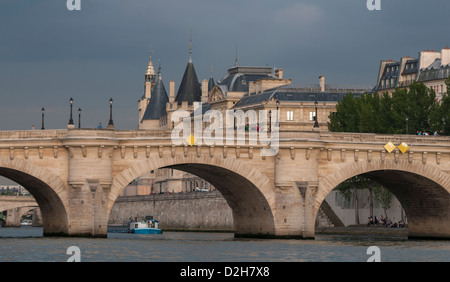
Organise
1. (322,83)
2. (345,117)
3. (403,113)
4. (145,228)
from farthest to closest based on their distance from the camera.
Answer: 1. (322,83)
2. (145,228)
3. (345,117)
4. (403,113)

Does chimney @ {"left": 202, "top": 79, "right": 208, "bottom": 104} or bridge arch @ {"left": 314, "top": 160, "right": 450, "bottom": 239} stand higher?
chimney @ {"left": 202, "top": 79, "right": 208, "bottom": 104}

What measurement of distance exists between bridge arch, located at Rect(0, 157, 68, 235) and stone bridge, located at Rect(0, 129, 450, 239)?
2.6 inches

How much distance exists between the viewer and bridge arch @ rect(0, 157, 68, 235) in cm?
7812

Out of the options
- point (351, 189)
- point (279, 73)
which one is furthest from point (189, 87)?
point (351, 189)

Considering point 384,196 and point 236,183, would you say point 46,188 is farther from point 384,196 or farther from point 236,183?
point 384,196

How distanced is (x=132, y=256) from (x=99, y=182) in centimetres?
1556

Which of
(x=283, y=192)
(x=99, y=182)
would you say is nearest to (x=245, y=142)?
(x=283, y=192)

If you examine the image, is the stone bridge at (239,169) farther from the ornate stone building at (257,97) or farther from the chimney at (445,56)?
the chimney at (445,56)

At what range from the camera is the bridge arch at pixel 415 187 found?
86312mm

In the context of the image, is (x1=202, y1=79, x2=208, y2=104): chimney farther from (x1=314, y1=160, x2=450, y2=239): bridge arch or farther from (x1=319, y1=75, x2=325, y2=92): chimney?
(x1=314, y1=160, x2=450, y2=239): bridge arch

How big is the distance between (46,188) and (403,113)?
41.8 m

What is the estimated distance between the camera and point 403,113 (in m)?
111

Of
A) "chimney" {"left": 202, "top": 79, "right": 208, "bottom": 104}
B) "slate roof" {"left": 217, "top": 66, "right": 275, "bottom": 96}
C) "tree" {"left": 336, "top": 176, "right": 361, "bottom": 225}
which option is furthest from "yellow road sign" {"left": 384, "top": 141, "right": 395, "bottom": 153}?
"chimney" {"left": 202, "top": 79, "right": 208, "bottom": 104}
